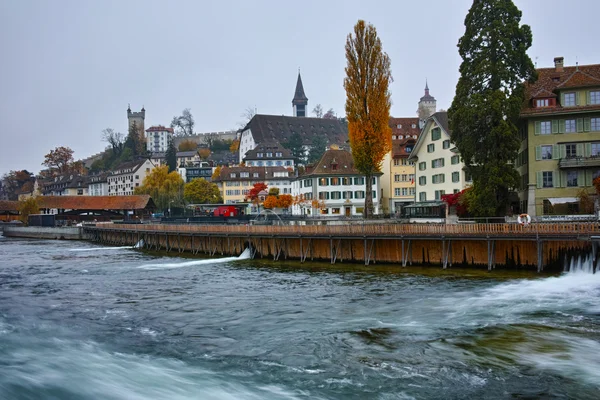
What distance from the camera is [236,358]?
17.6m

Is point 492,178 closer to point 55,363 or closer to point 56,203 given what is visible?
point 55,363

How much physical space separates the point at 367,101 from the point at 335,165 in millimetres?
30460

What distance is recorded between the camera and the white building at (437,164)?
6066 centimetres

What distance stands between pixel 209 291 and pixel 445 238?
15.2 m

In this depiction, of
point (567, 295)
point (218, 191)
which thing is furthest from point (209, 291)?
point (218, 191)

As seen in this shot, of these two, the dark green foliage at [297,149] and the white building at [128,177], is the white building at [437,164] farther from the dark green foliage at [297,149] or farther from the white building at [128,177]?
the white building at [128,177]

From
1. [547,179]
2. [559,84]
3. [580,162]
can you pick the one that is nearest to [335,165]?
[559,84]

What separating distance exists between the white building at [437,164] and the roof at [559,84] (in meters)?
12.7

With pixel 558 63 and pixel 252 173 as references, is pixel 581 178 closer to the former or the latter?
pixel 558 63

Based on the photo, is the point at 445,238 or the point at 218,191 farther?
the point at 218,191

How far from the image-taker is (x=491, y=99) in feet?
132

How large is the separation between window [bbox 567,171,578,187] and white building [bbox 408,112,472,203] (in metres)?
15.2

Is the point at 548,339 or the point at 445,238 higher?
the point at 445,238

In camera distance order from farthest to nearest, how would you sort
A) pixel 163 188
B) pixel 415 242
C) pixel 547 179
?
pixel 163 188
pixel 547 179
pixel 415 242
